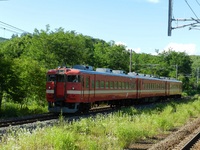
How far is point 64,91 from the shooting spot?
2130cm

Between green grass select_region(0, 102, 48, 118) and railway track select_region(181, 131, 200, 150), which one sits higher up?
green grass select_region(0, 102, 48, 118)

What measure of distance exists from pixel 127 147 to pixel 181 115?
1105cm

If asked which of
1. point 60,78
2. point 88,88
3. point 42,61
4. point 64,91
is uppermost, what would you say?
point 42,61

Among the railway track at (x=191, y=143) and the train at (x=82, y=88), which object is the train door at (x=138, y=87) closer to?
the train at (x=82, y=88)

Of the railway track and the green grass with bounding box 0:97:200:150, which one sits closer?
the green grass with bounding box 0:97:200:150

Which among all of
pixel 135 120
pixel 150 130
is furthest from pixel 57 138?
pixel 135 120

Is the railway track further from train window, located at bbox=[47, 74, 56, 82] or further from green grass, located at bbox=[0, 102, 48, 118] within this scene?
green grass, located at bbox=[0, 102, 48, 118]

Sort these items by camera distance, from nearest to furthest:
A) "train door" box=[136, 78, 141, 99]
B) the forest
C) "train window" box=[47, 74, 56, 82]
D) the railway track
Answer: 1. the railway track
2. the forest
3. "train window" box=[47, 74, 56, 82]
4. "train door" box=[136, 78, 141, 99]

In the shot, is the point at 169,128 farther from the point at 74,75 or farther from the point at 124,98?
the point at 124,98

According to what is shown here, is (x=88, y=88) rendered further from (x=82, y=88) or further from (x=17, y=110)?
(x=17, y=110)

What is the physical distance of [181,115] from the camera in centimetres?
2225

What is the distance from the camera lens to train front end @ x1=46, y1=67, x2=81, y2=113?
69.1 feet

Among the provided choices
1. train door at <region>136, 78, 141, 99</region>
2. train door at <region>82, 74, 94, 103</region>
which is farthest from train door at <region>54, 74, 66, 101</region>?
train door at <region>136, 78, 141, 99</region>

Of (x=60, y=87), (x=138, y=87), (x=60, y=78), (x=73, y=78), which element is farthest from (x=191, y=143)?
(x=138, y=87)
